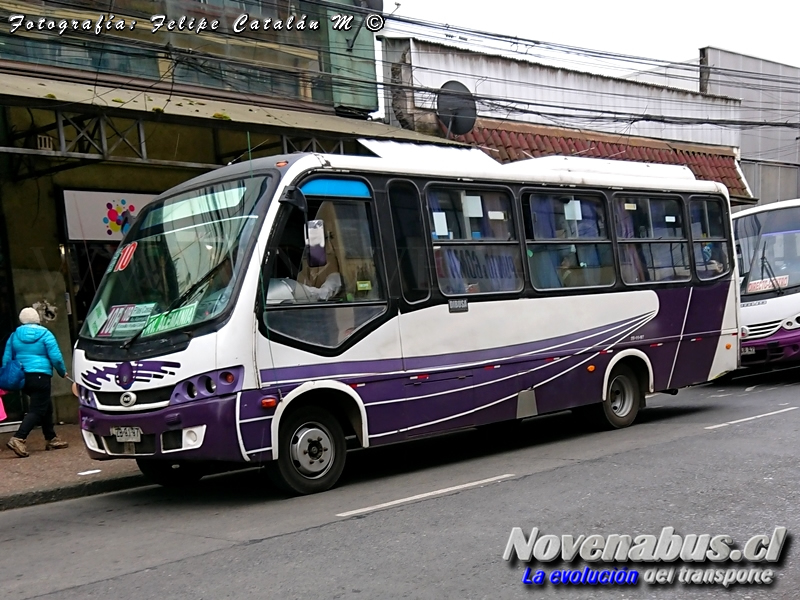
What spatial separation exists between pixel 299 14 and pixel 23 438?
9.26 metres

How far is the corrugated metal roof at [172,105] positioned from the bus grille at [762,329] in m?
6.11

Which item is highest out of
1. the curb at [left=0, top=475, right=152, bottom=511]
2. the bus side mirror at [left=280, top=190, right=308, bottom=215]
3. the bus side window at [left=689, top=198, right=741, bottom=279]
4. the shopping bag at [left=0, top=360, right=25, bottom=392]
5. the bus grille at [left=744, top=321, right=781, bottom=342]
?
the bus side mirror at [left=280, top=190, right=308, bottom=215]

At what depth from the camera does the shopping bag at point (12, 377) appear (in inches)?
433

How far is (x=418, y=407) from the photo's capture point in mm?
9062

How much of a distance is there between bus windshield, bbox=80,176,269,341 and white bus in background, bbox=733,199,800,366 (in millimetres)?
10010

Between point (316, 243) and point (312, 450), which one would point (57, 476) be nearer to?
point (312, 450)

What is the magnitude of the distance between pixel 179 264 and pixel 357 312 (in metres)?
1.66

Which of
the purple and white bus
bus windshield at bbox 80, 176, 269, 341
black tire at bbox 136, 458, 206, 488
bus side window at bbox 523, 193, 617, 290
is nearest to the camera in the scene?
the purple and white bus

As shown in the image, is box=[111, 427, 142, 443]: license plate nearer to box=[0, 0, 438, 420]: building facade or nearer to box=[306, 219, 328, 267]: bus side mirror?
box=[306, 219, 328, 267]: bus side mirror

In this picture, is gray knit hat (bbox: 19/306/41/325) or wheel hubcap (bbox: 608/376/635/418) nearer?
gray knit hat (bbox: 19/306/41/325)

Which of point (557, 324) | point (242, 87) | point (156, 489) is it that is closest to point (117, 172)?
point (242, 87)

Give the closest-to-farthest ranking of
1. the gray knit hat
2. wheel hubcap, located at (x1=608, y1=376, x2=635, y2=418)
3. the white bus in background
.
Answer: the gray knit hat → wheel hubcap, located at (x1=608, y1=376, x2=635, y2=418) → the white bus in background

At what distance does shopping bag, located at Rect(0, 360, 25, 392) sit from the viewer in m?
11.0

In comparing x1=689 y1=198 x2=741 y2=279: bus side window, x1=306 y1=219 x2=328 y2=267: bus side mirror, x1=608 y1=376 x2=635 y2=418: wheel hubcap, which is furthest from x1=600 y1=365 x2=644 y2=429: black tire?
x1=306 y1=219 x2=328 y2=267: bus side mirror
